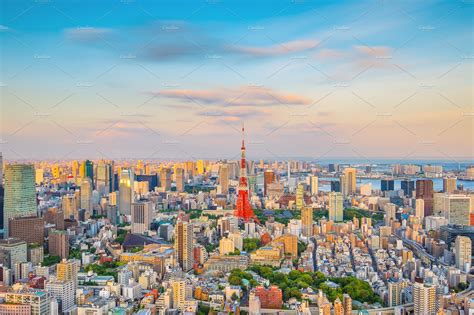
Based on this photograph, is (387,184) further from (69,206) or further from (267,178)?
(69,206)

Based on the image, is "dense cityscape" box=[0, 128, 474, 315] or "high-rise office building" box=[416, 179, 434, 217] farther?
"high-rise office building" box=[416, 179, 434, 217]

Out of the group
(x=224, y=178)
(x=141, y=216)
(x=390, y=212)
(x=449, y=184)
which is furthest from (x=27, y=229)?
(x=449, y=184)

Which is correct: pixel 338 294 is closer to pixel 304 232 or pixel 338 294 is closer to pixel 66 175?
pixel 304 232

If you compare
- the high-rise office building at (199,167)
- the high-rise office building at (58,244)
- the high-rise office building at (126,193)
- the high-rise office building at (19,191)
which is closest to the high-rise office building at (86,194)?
the high-rise office building at (126,193)

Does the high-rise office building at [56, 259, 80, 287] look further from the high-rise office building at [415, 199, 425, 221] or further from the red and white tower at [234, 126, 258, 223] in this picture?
the high-rise office building at [415, 199, 425, 221]

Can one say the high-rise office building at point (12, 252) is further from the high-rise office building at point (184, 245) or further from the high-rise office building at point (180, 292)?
the high-rise office building at point (180, 292)

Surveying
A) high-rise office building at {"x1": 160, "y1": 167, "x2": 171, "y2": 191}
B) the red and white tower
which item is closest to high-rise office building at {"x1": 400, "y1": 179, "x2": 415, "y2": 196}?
the red and white tower
